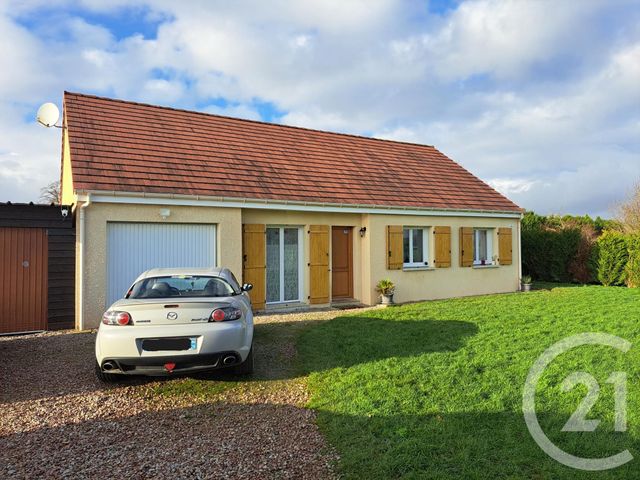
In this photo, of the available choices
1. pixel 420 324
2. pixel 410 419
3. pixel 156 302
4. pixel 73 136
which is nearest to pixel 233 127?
pixel 73 136

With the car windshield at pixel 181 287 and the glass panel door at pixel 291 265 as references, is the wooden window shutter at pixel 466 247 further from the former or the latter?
the car windshield at pixel 181 287

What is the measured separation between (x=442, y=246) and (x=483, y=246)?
2.46 meters

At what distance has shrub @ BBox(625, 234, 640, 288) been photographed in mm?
16297

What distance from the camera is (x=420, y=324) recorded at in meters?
8.83

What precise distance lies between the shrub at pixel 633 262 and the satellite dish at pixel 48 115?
18.8 meters

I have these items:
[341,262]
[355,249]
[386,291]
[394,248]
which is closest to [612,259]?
[394,248]

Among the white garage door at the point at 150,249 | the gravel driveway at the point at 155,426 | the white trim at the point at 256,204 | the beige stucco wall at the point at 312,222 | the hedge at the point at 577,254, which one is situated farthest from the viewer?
the hedge at the point at 577,254

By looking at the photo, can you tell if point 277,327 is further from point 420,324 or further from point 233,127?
point 233,127

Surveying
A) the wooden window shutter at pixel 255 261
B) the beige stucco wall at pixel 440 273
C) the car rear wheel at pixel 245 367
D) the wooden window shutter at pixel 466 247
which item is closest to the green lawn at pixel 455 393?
the car rear wheel at pixel 245 367

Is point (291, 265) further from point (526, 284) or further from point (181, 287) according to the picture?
point (526, 284)

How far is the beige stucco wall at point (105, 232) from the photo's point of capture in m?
9.22

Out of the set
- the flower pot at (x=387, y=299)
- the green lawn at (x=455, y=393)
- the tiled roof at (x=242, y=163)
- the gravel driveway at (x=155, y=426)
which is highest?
the tiled roof at (x=242, y=163)

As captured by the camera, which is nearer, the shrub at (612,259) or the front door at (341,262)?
the front door at (341,262)

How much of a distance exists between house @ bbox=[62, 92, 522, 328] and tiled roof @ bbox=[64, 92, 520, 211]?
48mm
